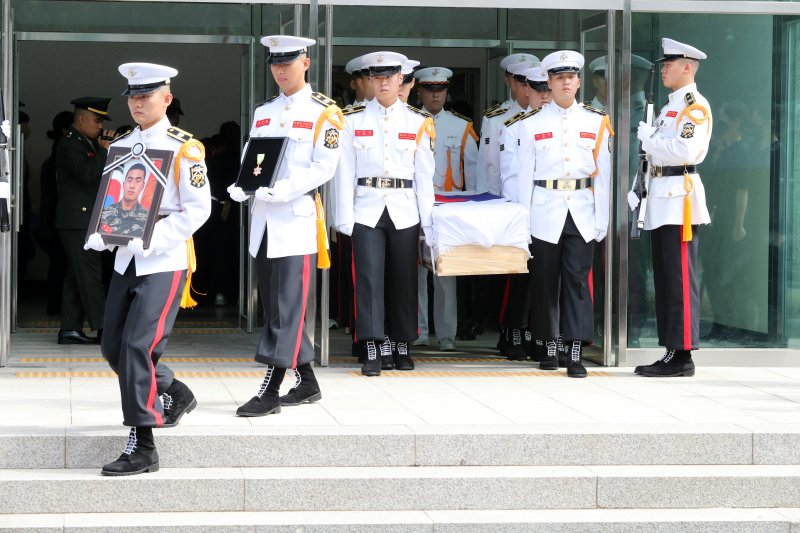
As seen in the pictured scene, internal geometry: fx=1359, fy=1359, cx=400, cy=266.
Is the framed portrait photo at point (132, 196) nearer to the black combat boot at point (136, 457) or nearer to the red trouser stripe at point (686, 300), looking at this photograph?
the black combat boot at point (136, 457)

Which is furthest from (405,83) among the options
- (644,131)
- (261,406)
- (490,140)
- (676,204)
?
(261,406)

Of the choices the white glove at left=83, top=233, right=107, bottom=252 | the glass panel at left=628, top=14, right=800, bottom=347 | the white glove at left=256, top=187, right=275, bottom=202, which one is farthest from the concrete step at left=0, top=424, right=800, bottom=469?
the glass panel at left=628, top=14, right=800, bottom=347

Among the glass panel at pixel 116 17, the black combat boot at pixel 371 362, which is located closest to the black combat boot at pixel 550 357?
the black combat boot at pixel 371 362

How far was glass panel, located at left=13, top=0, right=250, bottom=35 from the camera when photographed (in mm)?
10898

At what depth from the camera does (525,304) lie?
901 centimetres

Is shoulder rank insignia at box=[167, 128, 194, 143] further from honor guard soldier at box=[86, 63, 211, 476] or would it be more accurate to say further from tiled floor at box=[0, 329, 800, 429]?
tiled floor at box=[0, 329, 800, 429]

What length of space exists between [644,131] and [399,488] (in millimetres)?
3187

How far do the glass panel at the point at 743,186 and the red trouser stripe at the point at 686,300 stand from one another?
1.49 ft

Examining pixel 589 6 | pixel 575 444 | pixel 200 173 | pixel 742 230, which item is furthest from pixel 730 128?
pixel 200 173

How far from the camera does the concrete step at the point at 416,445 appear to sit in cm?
605

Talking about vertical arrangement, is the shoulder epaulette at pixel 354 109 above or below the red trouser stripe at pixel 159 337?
above

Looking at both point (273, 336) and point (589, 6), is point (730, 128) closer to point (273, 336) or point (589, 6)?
point (589, 6)

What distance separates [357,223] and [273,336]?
161 centimetres

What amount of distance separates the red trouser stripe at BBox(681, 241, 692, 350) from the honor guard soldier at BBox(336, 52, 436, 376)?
5.13 ft
